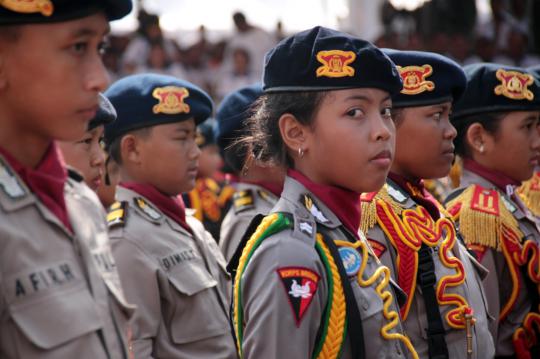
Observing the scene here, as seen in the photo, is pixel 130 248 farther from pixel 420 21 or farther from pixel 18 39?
pixel 420 21

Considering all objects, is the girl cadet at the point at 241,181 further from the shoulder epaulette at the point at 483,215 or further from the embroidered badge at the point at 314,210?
the embroidered badge at the point at 314,210

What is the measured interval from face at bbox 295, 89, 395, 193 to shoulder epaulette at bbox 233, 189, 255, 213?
2493mm

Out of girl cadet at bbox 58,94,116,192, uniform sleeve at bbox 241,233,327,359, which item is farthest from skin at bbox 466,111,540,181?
uniform sleeve at bbox 241,233,327,359

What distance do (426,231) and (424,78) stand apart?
2.24 feet

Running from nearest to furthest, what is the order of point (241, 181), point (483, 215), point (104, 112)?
point (104, 112), point (483, 215), point (241, 181)

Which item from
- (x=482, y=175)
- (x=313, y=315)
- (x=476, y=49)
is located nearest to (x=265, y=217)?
(x=313, y=315)

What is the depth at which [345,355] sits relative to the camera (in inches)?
104

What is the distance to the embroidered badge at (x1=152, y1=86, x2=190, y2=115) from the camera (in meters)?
4.18

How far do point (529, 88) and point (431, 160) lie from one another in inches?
47.1

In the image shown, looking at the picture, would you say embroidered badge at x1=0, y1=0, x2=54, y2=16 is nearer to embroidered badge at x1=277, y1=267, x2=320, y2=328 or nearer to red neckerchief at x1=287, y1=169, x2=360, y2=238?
embroidered badge at x1=277, y1=267, x2=320, y2=328

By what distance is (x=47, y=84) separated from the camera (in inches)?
82.1

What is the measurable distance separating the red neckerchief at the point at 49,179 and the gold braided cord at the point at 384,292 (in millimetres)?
981

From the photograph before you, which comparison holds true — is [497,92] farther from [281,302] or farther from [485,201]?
[281,302]

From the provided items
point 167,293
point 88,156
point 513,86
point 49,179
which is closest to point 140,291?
point 167,293
